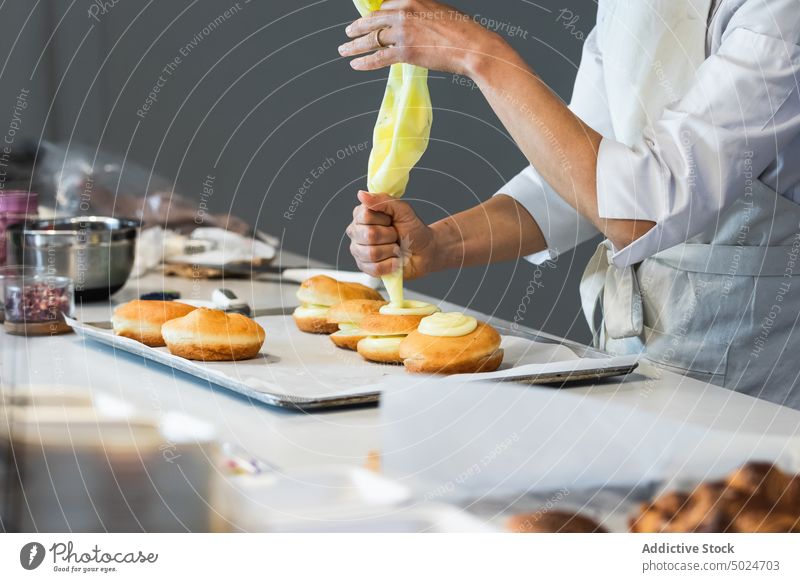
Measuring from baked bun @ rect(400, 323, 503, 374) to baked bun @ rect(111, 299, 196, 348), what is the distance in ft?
0.89

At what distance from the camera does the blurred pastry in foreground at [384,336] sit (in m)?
0.97

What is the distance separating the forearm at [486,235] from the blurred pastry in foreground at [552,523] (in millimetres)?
559

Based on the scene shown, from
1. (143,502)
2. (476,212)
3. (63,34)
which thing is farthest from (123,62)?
(143,502)

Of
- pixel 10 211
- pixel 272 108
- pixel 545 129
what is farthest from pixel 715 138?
pixel 272 108

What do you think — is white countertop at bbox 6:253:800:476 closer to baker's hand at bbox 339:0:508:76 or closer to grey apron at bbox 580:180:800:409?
grey apron at bbox 580:180:800:409

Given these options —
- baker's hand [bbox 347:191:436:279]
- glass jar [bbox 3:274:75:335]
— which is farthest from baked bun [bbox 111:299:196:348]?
baker's hand [bbox 347:191:436:279]

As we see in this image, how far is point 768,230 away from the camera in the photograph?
1.09 m

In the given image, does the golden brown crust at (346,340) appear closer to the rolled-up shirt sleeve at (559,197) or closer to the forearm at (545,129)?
the forearm at (545,129)

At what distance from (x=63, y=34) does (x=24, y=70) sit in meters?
0.14

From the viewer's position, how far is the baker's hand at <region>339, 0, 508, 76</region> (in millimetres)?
925

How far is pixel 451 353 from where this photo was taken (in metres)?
0.91

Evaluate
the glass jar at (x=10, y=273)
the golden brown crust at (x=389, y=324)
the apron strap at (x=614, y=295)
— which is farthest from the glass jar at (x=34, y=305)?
the apron strap at (x=614, y=295)

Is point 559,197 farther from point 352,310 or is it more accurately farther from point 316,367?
point 316,367
